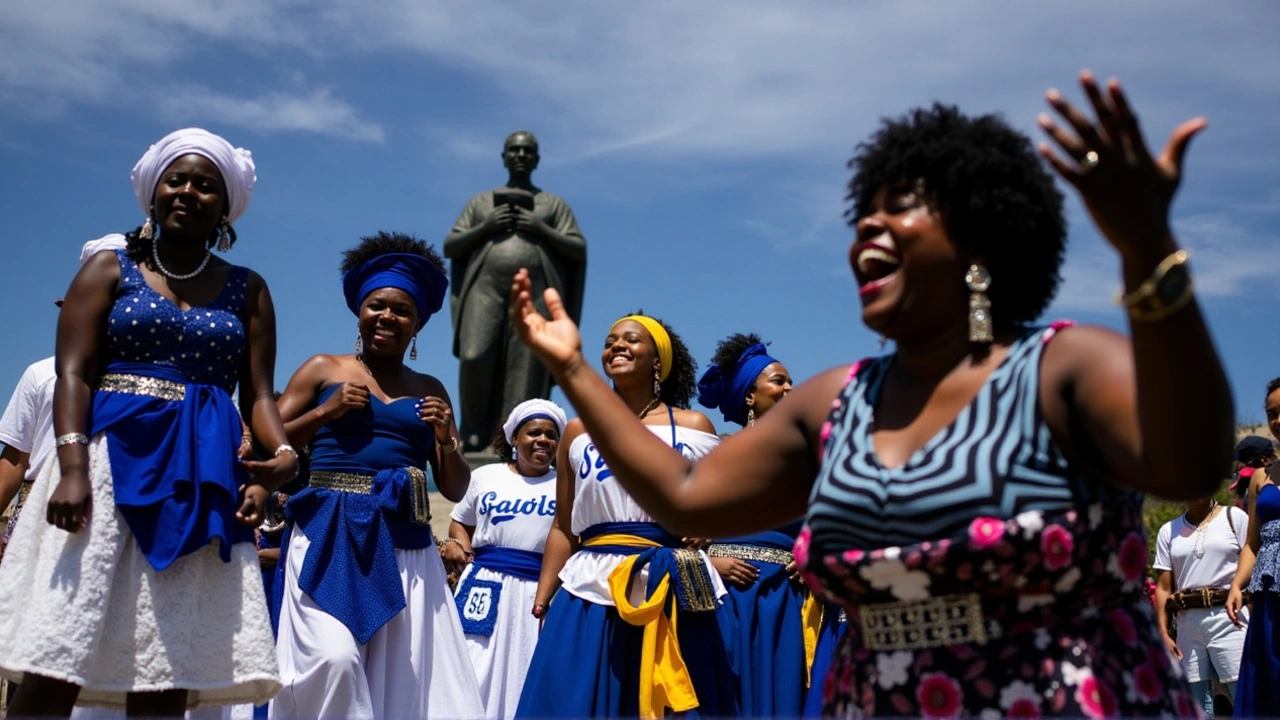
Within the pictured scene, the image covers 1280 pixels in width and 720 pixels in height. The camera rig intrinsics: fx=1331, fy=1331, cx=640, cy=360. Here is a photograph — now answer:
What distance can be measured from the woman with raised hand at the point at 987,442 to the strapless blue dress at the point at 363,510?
3064 millimetres

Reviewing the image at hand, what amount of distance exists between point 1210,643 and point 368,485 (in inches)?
248

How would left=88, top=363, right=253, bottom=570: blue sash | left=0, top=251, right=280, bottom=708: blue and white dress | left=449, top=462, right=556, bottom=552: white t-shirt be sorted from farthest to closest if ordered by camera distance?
left=449, top=462, right=556, bottom=552: white t-shirt < left=88, top=363, right=253, bottom=570: blue sash < left=0, top=251, right=280, bottom=708: blue and white dress

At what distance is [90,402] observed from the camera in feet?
13.4

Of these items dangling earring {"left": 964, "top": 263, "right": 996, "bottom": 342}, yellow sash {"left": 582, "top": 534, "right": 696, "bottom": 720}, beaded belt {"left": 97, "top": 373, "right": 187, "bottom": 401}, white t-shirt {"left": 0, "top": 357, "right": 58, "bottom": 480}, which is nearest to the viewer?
dangling earring {"left": 964, "top": 263, "right": 996, "bottom": 342}

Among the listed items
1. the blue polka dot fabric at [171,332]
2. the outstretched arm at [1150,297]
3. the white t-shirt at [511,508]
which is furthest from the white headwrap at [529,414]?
the outstretched arm at [1150,297]

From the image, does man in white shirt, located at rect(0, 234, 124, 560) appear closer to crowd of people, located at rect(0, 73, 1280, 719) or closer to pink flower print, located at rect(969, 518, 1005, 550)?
crowd of people, located at rect(0, 73, 1280, 719)

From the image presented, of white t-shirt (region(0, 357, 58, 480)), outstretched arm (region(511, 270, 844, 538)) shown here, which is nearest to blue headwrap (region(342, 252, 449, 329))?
white t-shirt (region(0, 357, 58, 480))

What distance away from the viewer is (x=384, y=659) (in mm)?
5695

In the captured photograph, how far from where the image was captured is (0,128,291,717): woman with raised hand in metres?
3.86

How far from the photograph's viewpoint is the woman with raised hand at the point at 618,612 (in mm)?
5785

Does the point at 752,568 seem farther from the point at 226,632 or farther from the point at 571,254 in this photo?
the point at 571,254

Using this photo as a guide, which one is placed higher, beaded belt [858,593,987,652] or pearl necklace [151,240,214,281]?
pearl necklace [151,240,214,281]

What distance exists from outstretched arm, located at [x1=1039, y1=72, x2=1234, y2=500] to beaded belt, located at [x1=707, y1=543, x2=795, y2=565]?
4828 mm

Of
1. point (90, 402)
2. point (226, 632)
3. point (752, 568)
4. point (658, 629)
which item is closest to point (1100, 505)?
point (226, 632)
